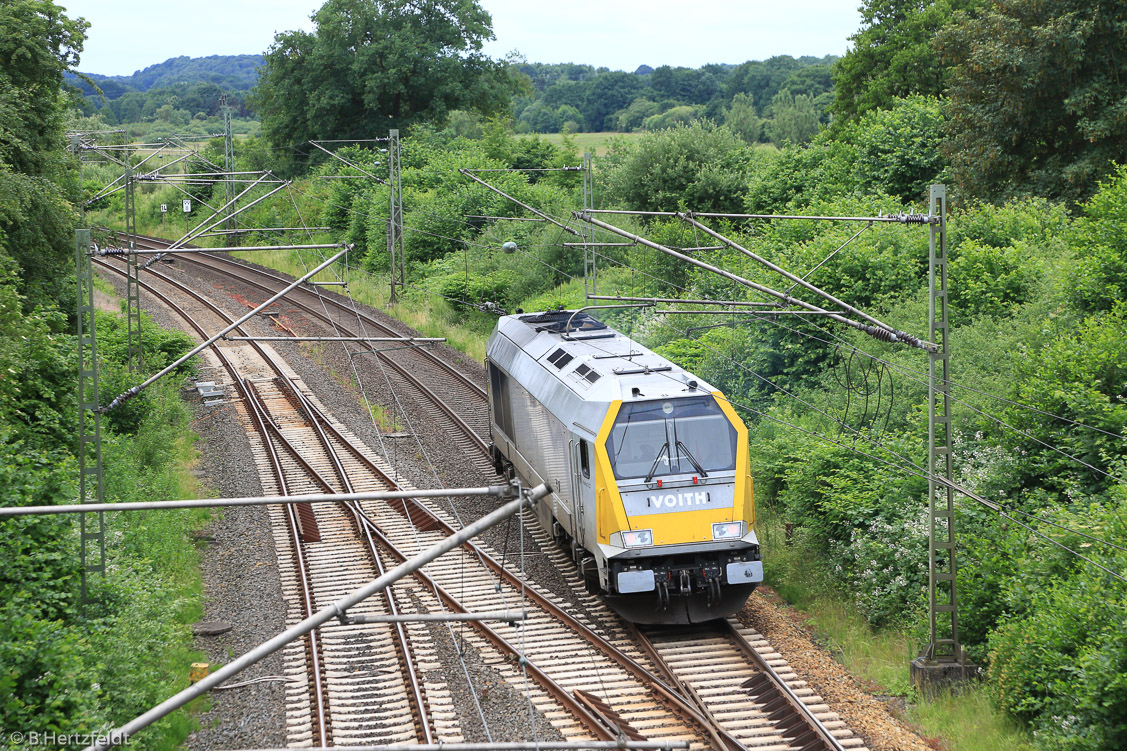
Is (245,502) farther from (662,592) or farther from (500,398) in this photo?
(500,398)

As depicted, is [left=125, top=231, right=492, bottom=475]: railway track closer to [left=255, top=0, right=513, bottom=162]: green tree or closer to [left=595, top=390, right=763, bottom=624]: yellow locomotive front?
[left=595, top=390, right=763, bottom=624]: yellow locomotive front

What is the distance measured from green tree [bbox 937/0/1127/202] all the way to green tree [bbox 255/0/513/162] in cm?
3668

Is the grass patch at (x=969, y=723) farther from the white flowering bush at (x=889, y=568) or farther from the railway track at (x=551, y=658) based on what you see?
the white flowering bush at (x=889, y=568)

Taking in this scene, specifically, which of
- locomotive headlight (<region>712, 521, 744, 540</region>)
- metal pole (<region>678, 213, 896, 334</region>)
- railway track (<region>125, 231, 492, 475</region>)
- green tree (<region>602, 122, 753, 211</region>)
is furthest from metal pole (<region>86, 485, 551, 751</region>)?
green tree (<region>602, 122, 753, 211</region>)

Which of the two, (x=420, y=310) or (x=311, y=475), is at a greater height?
(x=420, y=310)

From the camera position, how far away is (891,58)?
44.8 meters

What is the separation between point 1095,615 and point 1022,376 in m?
5.72

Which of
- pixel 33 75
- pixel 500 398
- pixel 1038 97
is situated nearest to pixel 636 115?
pixel 1038 97

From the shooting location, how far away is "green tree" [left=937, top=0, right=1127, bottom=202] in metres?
23.4

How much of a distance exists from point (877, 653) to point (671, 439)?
3.68m

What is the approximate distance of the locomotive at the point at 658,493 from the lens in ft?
40.3

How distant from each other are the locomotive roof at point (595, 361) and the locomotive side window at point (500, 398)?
82cm

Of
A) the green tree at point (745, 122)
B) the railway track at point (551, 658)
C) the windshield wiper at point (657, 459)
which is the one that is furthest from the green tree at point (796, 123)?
the windshield wiper at point (657, 459)

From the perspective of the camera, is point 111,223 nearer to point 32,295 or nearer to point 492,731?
point 32,295
